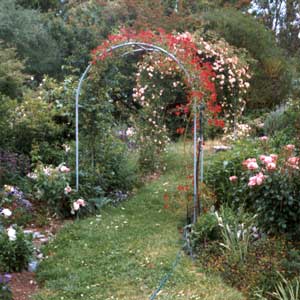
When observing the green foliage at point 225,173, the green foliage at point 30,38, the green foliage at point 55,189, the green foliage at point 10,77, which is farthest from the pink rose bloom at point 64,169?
the green foliage at point 30,38

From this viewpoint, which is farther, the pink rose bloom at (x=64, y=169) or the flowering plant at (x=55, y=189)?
the pink rose bloom at (x=64, y=169)

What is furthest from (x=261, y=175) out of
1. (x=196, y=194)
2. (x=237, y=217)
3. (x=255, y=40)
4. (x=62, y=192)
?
(x=255, y=40)

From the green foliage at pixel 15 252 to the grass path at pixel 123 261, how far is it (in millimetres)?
204

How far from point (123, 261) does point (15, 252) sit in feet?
3.32

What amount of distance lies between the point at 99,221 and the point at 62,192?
62 centimetres

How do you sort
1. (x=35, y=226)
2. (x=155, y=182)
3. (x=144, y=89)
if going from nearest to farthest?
(x=35, y=226) < (x=155, y=182) < (x=144, y=89)

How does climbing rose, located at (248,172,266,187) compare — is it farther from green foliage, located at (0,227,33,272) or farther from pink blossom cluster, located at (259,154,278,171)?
green foliage, located at (0,227,33,272)

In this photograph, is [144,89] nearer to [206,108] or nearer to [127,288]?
[206,108]

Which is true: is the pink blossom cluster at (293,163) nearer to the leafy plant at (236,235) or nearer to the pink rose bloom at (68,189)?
the leafy plant at (236,235)

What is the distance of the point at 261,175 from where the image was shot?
13.7 feet

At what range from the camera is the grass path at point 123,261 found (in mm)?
3641

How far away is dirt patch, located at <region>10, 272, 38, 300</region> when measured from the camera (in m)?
3.67

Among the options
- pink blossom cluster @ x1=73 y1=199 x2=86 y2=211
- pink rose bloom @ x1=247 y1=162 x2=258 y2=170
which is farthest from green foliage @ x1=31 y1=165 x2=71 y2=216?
pink rose bloom @ x1=247 y1=162 x2=258 y2=170

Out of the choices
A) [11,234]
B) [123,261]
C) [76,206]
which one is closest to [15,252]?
[11,234]
